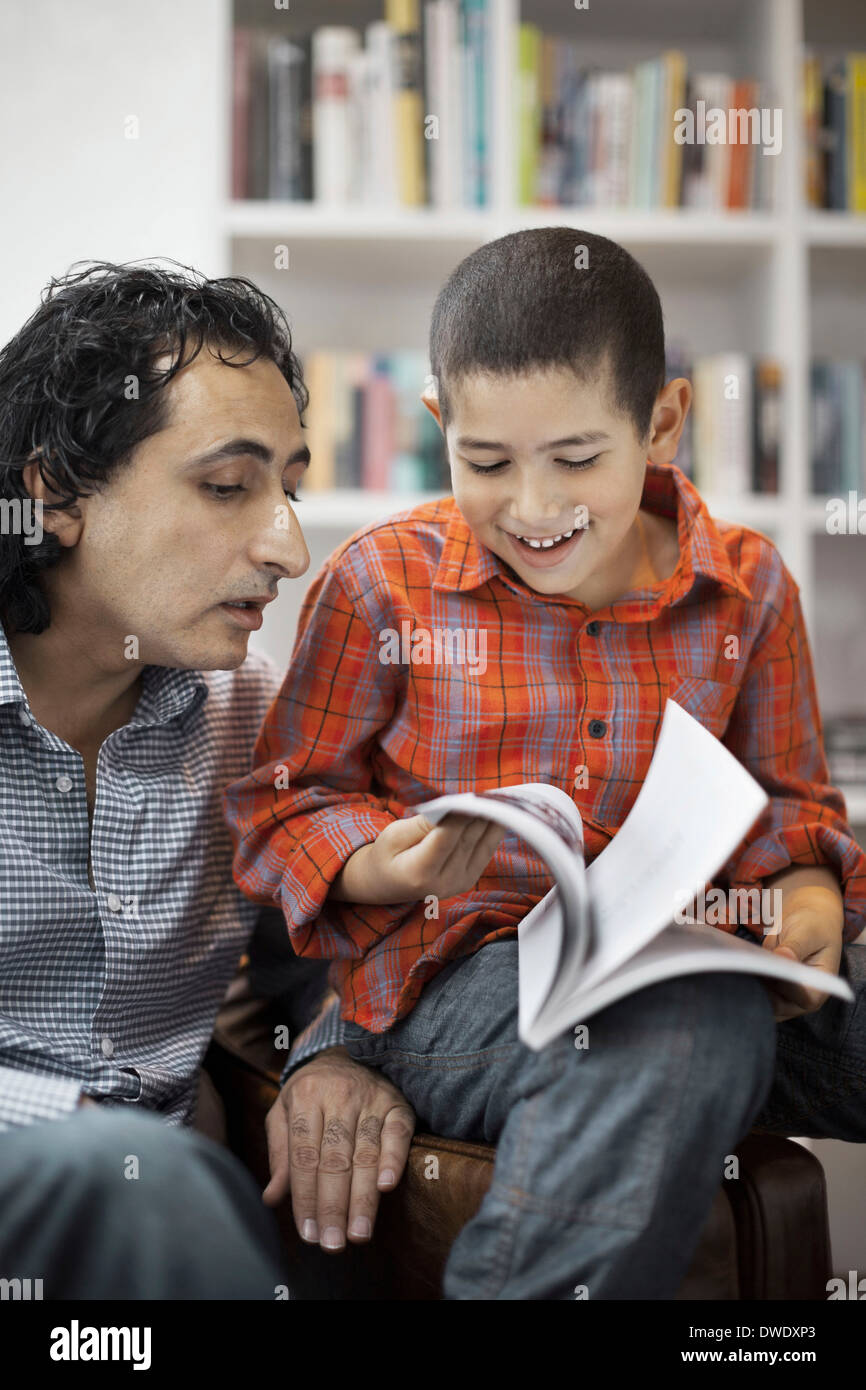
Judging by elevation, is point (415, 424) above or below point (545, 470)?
above

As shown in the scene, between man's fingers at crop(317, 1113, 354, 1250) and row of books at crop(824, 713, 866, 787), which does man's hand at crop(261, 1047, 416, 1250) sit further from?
row of books at crop(824, 713, 866, 787)

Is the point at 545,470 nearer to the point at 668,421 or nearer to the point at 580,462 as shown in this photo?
the point at 580,462

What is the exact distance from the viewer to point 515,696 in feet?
3.85

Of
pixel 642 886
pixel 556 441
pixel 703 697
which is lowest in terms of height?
pixel 642 886

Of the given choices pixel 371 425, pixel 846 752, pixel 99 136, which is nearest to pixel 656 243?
pixel 371 425

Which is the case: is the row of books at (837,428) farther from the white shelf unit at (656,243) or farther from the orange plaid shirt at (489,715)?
the orange plaid shirt at (489,715)

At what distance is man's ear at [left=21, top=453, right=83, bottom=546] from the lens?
1179 millimetres

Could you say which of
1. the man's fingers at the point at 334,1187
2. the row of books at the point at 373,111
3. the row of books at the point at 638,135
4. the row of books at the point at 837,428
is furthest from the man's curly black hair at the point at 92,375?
the row of books at the point at 837,428

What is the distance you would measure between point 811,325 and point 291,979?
5.91ft

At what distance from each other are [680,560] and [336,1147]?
0.63 m
